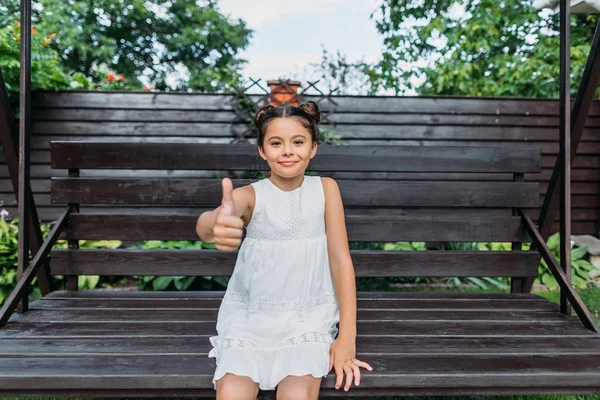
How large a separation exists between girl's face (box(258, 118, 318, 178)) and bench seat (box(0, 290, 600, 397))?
0.67 m

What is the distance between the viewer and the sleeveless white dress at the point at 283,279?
164 centimetres

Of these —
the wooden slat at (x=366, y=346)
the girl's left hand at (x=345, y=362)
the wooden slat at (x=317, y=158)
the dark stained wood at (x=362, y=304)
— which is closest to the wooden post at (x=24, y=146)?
the dark stained wood at (x=362, y=304)

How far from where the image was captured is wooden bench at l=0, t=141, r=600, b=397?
4.98ft

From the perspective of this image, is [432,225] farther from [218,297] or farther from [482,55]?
[482,55]

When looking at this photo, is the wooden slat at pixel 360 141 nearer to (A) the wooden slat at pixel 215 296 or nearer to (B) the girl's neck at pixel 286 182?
(A) the wooden slat at pixel 215 296

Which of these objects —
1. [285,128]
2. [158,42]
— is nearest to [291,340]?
[285,128]

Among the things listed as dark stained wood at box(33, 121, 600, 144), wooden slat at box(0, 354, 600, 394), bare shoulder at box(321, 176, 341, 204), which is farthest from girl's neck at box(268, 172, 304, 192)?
dark stained wood at box(33, 121, 600, 144)

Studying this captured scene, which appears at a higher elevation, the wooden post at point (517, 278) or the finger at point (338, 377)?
the wooden post at point (517, 278)

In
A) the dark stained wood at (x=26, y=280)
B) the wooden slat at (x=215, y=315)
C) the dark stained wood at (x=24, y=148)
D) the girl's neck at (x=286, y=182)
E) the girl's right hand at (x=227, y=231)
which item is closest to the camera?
the girl's right hand at (x=227, y=231)

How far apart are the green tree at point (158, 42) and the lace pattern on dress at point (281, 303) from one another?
10611 millimetres

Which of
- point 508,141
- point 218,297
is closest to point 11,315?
point 218,297

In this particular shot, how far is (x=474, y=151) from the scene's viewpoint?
2711 mm

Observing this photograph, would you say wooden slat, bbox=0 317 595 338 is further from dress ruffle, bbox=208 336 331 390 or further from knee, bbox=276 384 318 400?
knee, bbox=276 384 318 400

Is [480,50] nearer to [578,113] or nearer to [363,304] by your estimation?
[578,113]
